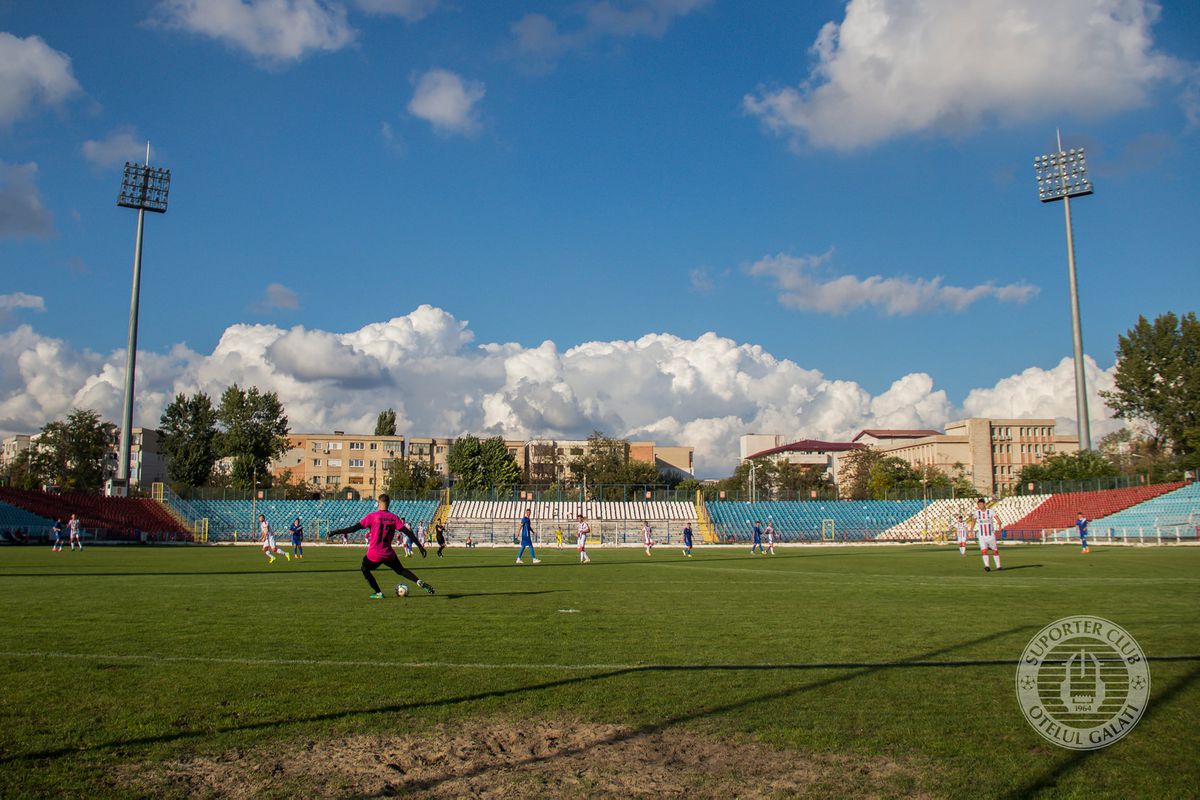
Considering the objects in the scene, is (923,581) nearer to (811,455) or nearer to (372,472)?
(372,472)

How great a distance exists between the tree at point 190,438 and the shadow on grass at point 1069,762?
10097 centimetres

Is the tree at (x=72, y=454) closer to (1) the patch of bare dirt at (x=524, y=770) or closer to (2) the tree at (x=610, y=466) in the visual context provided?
(2) the tree at (x=610, y=466)

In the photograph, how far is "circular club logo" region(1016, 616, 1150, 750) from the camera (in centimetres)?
698

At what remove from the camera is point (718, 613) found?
14.7 m

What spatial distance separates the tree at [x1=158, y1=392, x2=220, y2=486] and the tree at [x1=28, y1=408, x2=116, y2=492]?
9.93 meters

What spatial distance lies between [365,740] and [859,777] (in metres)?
3.79

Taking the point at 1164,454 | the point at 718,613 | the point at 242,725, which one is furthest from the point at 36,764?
the point at 1164,454

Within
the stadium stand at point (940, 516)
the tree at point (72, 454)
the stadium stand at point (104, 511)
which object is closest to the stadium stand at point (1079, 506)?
the stadium stand at point (940, 516)

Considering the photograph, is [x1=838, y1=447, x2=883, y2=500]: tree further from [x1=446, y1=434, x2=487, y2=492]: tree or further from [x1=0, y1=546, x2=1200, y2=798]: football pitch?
[x1=0, y1=546, x2=1200, y2=798]: football pitch

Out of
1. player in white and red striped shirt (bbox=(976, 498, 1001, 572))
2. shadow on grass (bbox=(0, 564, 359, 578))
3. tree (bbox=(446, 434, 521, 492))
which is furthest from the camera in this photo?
tree (bbox=(446, 434, 521, 492))

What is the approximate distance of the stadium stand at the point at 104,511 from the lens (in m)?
60.9

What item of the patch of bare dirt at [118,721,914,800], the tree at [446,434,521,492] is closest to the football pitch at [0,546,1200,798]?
the patch of bare dirt at [118,721,914,800]

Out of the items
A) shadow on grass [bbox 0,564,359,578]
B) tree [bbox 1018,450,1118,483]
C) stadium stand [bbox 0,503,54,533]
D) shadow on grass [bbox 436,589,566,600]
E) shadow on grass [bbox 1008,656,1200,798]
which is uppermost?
tree [bbox 1018,450,1118,483]

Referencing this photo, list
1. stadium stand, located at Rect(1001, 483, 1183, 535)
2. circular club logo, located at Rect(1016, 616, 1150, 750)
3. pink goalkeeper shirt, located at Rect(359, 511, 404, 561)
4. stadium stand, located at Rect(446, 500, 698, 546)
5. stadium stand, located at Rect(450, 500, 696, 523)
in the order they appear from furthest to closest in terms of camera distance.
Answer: stadium stand, located at Rect(450, 500, 696, 523) < stadium stand, located at Rect(446, 500, 698, 546) < stadium stand, located at Rect(1001, 483, 1183, 535) < pink goalkeeper shirt, located at Rect(359, 511, 404, 561) < circular club logo, located at Rect(1016, 616, 1150, 750)
